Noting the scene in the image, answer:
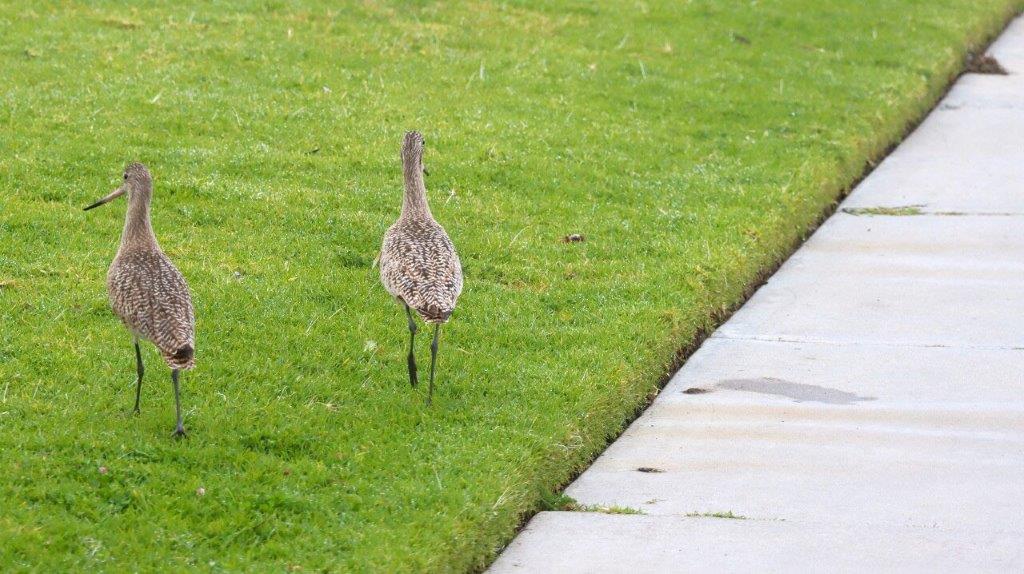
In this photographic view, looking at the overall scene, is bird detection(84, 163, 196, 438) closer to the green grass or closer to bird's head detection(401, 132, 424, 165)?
the green grass

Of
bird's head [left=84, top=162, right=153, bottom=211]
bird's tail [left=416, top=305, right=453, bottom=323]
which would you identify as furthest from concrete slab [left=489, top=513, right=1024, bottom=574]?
bird's head [left=84, top=162, right=153, bottom=211]

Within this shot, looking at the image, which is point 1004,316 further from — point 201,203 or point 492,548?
point 201,203

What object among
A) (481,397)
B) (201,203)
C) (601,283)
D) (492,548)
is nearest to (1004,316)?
(601,283)

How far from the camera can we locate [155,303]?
6676mm

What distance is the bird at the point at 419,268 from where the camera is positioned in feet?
23.7

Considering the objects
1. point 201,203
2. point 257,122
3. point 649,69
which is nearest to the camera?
Result: point 201,203

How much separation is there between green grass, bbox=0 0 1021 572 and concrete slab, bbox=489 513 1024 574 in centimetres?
31

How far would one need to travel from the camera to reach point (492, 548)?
6.25 metres

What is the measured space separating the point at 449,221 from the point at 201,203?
1818mm

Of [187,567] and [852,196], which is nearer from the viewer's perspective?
[187,567]

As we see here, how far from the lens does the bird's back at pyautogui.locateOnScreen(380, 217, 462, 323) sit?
23.6 ft

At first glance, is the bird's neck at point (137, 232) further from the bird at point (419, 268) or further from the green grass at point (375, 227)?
the bird at point (419, 268)

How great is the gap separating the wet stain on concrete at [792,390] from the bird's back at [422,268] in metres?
1.83

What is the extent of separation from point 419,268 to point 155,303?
4.89 ft
